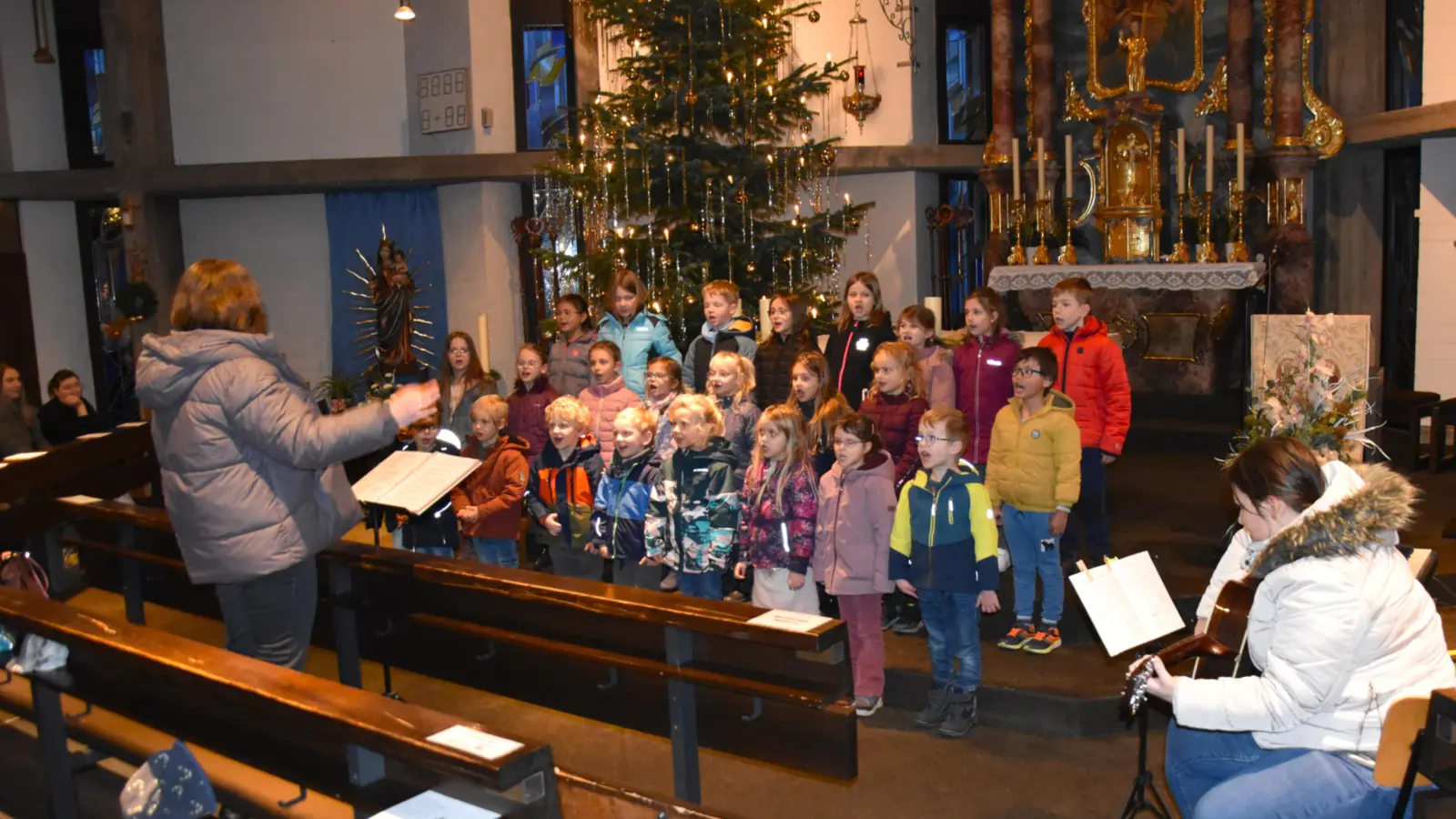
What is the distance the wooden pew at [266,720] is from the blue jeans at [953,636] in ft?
7.73

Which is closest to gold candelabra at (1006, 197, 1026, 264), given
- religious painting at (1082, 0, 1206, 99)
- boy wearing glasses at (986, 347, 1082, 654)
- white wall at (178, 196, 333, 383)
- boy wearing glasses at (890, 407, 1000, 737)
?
religious painting at (1082, 0, 1206, 99)

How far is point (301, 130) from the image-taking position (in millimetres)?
13305

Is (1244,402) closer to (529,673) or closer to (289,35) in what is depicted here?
(529,673)

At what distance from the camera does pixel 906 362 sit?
5.31 m

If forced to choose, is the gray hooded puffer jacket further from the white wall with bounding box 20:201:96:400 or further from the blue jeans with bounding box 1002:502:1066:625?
the white wall with bounding box 20:201:96:400

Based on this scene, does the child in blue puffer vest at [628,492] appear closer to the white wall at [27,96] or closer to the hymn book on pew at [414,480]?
the hymn book on pew at [414,480]

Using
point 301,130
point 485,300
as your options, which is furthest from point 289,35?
point 485,300

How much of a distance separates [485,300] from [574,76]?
2.53 meters

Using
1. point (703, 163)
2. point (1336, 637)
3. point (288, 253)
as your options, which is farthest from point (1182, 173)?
point (288, 253)

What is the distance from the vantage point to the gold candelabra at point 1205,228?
10.3 meters

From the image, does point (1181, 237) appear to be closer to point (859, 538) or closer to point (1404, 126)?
point (1404, 126)

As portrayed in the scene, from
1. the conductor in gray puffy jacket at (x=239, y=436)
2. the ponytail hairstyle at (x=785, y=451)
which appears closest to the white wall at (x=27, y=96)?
the ponytail hairstyle at (x=785, y=451)

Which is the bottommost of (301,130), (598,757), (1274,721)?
(598,757)

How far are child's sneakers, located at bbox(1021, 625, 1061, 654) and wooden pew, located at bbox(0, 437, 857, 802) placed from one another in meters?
2.10
